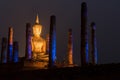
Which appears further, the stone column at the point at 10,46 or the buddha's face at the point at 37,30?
the buddha's face at the point at 37,30

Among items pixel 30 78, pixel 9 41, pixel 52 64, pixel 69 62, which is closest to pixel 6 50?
pixel 9 41

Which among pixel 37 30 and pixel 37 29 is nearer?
pixel 37 30

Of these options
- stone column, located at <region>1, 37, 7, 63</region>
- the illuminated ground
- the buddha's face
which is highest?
the buddha's face

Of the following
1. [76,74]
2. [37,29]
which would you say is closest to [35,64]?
[37,29]

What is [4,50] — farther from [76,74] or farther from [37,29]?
[76,74]

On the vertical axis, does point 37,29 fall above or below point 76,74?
above

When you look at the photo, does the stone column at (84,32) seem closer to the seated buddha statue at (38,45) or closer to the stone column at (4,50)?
the stone column at (4,50)

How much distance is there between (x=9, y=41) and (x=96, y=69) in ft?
89.2

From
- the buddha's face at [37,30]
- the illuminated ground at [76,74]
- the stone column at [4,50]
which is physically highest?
the buddha's face at [37,30]

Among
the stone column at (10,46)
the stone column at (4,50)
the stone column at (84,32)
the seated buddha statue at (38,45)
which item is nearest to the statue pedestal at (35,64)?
the stone column at (10,46)

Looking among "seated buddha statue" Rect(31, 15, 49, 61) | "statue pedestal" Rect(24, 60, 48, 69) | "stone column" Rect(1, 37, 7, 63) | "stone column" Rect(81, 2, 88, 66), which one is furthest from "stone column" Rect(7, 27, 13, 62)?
"stone column" Rect(81, 2, 88, 66)

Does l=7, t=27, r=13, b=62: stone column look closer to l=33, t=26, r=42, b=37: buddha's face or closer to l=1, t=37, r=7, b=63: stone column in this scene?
l=1, t=37, r=7, b=63: stone column

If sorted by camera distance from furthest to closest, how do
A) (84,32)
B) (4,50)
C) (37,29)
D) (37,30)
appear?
(37,29)
(37,30)
(4,50)
(84,32)

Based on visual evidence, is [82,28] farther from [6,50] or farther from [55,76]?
[6,50]
